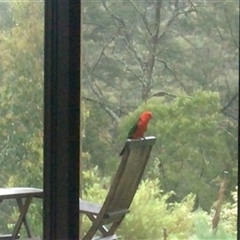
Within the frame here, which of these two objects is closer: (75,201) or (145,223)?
(75,201)

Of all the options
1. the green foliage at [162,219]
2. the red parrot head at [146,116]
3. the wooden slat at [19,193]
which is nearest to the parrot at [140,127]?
the red parrot head at [146,116]

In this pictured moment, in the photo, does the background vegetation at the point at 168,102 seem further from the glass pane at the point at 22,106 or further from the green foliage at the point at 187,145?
the glass pane at the point at 22,106

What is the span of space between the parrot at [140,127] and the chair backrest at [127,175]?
2 centimetres

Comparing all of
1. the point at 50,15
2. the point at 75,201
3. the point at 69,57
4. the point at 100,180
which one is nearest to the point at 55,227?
the point at 75,201

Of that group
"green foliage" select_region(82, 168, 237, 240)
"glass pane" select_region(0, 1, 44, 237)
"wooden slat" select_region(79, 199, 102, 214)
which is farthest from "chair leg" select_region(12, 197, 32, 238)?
"green foliage" select_region(82, 168, 237, 240)

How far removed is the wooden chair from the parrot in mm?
21

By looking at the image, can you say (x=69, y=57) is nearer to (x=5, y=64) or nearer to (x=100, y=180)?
(x=5, y=64)

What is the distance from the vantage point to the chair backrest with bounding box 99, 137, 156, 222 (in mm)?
2037

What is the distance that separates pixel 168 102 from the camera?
6.80ft

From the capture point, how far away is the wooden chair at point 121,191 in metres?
2.03

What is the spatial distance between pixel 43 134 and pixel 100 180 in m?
0.29

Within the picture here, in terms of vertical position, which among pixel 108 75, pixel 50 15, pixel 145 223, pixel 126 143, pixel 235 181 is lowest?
pixel 145 223

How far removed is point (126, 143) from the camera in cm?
205

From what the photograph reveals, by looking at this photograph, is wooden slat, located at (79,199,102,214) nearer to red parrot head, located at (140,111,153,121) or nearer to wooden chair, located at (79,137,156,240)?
wooden chair, located at (79,137,156,240)
